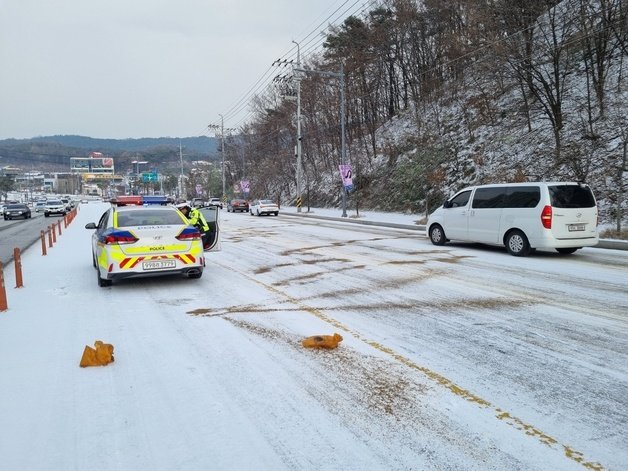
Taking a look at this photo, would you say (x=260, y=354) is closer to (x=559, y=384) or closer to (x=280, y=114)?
(x=559, y=384)

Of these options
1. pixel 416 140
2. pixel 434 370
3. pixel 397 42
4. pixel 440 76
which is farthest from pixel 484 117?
pixel 434 370

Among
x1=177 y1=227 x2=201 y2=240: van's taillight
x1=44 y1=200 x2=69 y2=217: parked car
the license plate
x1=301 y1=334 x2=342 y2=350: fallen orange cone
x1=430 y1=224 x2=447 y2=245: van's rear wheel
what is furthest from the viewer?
x1=44 y1=200 x2=69 y2=217: parked car

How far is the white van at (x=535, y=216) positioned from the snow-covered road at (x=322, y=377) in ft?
9.53

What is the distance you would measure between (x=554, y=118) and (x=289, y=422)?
27.6 metres

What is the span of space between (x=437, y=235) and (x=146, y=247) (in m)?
9.31

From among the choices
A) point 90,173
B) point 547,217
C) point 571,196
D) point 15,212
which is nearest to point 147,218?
point 547,217

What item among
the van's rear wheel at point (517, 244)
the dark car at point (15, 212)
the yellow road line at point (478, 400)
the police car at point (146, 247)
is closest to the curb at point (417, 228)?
the van's rear wheel at point (517, 244)

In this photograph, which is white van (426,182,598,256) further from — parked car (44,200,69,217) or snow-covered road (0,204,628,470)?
parked car (44,200,69,217)

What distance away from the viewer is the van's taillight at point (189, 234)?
8.88m

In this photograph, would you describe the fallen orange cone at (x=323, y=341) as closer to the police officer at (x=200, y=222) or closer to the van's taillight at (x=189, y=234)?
the van's taillight at (x=189, y=234)

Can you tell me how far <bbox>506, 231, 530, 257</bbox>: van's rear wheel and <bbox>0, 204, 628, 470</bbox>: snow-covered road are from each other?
3071mm

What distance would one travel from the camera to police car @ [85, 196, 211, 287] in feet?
27.4

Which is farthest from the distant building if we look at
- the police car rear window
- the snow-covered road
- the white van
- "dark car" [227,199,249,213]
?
the snow-covered road

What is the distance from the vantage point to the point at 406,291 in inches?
319
